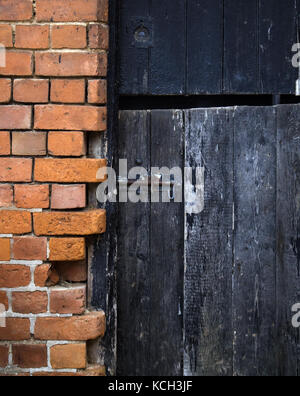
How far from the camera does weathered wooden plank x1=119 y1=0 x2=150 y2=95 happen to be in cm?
179

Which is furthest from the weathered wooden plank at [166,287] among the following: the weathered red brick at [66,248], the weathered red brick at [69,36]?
the weathered red brick at [69,36]

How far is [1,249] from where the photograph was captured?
→ 161 centimetres

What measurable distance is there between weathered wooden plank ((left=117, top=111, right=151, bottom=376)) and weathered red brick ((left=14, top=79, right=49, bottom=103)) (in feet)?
1.30

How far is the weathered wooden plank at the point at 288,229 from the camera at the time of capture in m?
1.76

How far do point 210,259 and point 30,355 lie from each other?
0.80m

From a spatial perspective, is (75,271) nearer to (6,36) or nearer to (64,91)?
(64,91)

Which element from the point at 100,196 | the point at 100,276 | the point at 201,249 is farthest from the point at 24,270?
the point at 201,249

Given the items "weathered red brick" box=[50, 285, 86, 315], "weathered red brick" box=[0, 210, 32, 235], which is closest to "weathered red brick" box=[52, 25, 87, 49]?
"weathered red brick" box=[0, 210, 32, 235]

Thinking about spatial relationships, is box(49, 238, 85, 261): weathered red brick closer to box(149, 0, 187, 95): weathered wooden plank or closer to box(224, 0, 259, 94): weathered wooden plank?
box(149, 0, 187, 95): weathered wooden plank

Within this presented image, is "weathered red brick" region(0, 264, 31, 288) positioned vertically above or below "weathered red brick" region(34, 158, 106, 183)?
below

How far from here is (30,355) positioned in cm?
163

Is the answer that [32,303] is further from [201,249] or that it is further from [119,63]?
[119,63]

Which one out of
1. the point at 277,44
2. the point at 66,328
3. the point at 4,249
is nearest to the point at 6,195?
the point at 4,249

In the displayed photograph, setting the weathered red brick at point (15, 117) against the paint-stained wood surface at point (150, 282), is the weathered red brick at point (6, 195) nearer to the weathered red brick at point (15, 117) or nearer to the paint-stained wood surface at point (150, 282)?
the weathered red brick at point (15, 117)
